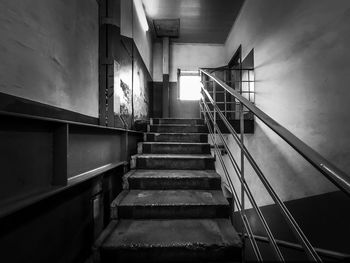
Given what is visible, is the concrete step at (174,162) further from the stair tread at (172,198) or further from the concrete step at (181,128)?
the concrete step at (181,128)

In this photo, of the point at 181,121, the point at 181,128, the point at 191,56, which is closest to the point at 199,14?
the point at 191,56

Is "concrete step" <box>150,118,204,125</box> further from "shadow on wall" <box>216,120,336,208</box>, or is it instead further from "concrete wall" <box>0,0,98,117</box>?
"concrete wall" <box>0,0,98,117</box>

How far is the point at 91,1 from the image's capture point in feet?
5.84

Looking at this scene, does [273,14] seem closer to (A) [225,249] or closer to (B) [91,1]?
(B) [91,1]

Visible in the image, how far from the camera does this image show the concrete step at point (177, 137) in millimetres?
2740

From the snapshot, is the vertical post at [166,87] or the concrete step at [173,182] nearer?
the concrete step at [173,182]

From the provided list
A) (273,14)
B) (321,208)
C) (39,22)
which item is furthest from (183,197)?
(273,14)

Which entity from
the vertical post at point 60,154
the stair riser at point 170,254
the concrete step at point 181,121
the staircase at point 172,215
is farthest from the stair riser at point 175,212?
the concrete step at point 181,121

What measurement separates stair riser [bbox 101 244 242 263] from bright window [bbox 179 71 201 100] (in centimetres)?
505

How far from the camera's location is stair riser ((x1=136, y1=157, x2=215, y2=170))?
2213 mm

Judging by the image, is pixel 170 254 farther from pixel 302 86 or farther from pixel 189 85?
pixel 189 85

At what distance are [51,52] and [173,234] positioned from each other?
1476 mm

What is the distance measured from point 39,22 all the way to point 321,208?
2670mm

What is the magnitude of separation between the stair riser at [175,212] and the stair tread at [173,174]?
0.37 meters
